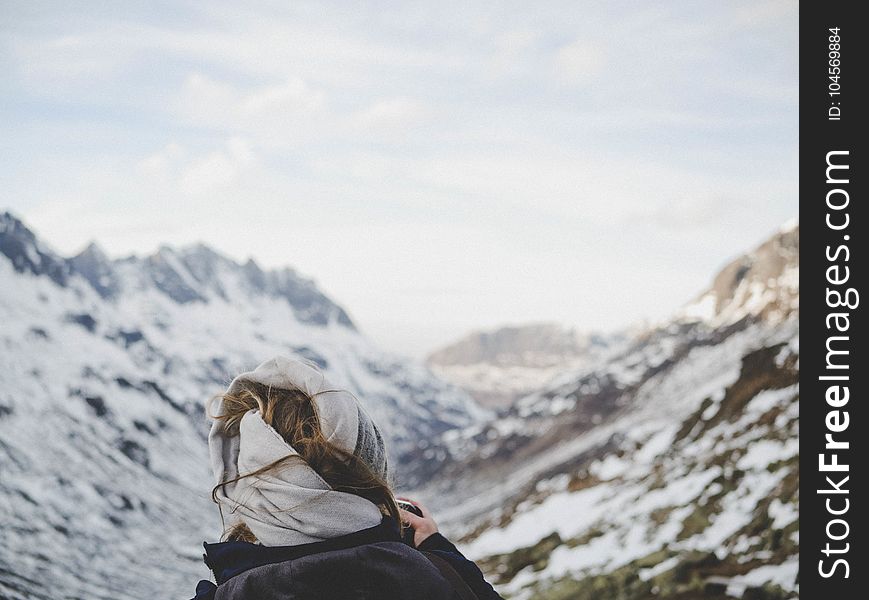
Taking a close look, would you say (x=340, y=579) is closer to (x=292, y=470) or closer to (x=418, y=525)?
(x=292, y=470)

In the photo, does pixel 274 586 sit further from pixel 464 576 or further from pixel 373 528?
pixel 464 576

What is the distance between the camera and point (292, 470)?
10.5 feet

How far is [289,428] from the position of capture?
335 cm

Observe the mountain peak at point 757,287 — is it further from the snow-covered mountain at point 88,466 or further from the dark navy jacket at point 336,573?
the dark navy jacket at point 336,573

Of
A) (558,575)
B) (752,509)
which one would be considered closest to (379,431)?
(752,509)

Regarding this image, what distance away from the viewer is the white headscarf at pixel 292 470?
313 cm

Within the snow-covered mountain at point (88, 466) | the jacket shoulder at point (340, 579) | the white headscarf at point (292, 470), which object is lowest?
the snow-covered mountain at point (88, 466)

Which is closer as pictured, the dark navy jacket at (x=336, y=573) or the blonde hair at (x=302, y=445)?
the dark navy jacket at (x=336, y=573)

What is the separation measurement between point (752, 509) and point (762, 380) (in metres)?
33.8

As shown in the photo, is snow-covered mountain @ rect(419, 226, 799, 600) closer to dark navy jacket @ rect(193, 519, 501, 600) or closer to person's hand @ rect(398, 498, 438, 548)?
person's hand @ rect(398, 498, 438, 548)
